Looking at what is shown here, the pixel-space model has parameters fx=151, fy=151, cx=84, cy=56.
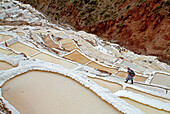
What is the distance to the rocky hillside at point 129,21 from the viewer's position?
53.2 feet

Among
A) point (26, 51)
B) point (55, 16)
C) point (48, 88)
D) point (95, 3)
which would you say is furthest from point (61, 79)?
point (55, 16)

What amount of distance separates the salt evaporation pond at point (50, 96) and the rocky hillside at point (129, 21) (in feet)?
42.3

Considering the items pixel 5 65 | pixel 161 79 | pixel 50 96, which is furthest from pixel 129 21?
pixel 50 96

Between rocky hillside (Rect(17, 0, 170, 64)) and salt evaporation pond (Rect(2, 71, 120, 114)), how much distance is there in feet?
42.3

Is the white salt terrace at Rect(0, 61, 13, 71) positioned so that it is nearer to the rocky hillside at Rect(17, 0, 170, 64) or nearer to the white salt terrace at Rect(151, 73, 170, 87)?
A: the white salt terrace at Rect(151, 73, 170, 87)

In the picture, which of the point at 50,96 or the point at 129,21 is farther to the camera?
the point at 129,21

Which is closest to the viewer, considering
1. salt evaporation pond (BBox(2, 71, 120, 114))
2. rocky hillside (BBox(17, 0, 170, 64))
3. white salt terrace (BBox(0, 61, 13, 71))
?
salt evaporation pond (BBox(2, 71, 120, 114))

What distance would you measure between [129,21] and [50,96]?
17912 mm

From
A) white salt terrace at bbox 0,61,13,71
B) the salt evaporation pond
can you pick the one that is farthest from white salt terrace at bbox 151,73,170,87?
white salt terrace at bbox 0,61,13,71

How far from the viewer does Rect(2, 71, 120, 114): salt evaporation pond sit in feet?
9.55

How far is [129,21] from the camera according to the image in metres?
19.1

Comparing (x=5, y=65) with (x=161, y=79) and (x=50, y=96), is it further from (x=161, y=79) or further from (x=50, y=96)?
(x=161, y=79)

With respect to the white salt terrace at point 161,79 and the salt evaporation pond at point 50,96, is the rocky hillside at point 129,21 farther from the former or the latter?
the salt evaporation pond at point 50,96

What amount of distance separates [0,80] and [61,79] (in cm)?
140
